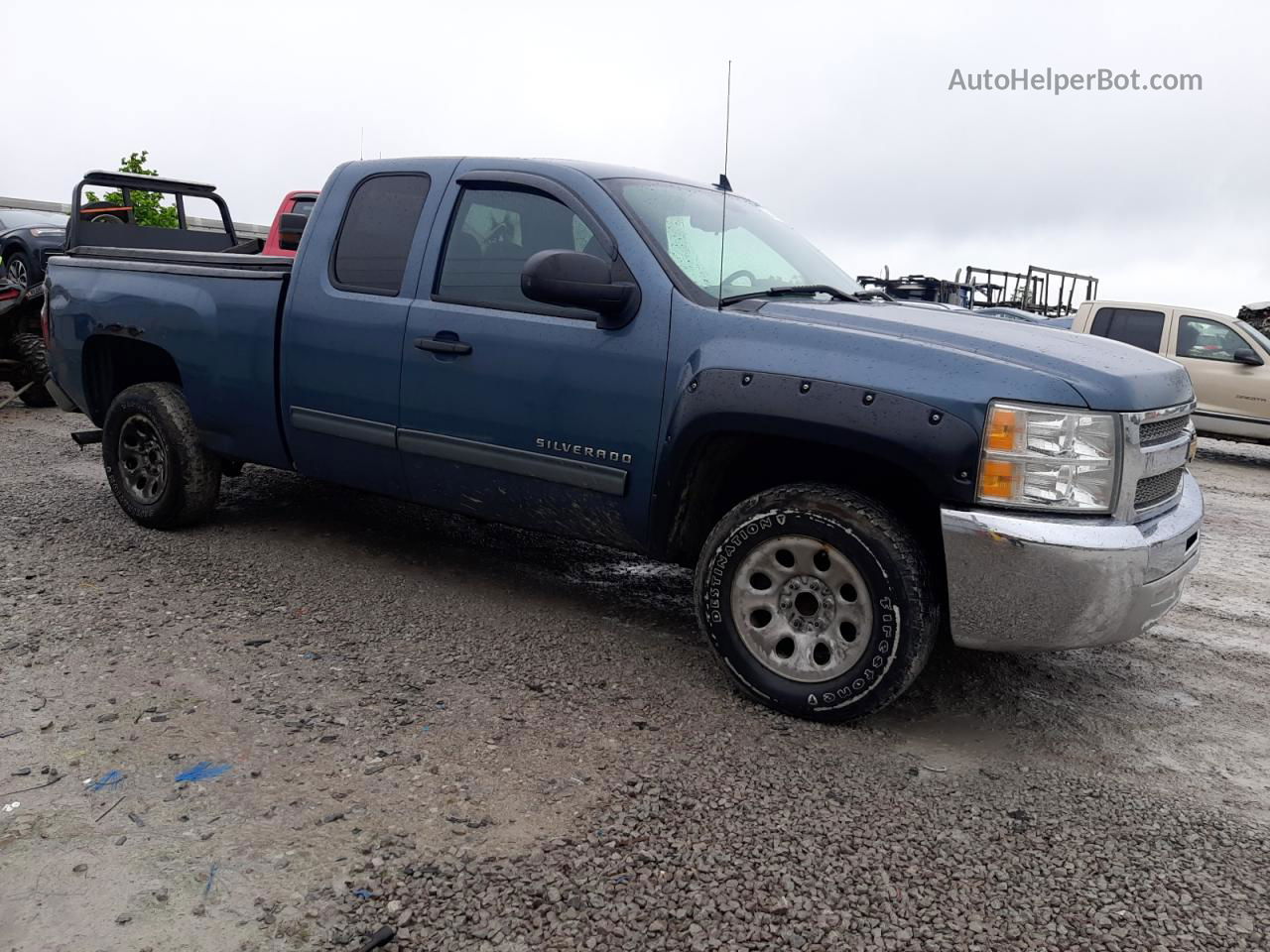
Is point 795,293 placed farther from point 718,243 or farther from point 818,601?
point 818,601

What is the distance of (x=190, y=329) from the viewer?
203 inches

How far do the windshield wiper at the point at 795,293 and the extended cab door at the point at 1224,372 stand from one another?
8.72 meters

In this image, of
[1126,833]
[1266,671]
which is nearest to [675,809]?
[1126,833]

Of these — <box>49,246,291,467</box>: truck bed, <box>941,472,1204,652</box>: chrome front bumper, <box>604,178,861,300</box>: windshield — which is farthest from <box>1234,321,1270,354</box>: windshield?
<box>49,246,291,467</box>: truck bed

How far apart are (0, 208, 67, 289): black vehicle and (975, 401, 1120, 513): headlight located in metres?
13.8

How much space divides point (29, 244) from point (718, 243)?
13.1 meters

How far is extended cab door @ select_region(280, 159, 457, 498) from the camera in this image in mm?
4480

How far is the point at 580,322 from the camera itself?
396cm

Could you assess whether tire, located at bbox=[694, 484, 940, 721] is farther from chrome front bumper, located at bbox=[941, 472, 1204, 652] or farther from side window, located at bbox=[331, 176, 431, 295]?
side window, located at bbox=[331, 176, 431, 295]

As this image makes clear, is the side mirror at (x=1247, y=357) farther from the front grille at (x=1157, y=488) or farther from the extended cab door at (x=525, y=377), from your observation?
the extended cab door at (x=525, y=377)

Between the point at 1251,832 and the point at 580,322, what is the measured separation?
2695mm

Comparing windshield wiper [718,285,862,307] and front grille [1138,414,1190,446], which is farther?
windshield wiper [718,285,862,307]

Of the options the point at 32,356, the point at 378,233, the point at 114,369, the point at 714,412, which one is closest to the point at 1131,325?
the point at 378,233

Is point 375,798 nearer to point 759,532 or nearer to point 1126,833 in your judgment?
point 759,532
